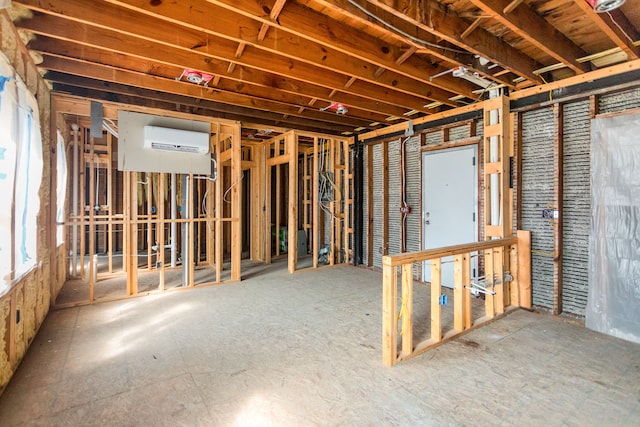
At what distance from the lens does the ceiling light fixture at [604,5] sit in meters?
1.90

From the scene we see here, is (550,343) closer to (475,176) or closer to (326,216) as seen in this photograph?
(475,176)

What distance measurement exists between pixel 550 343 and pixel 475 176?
2227mm

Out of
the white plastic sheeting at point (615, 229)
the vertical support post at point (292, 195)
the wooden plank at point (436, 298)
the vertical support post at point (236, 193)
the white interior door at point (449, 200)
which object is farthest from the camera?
the vertical support post at point (292, 195)

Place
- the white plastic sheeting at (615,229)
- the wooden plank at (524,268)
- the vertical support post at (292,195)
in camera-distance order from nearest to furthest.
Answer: the white plastic sheeting at (615,229) → the wooden plank at (524,268) → the vertical support post at (292,195)

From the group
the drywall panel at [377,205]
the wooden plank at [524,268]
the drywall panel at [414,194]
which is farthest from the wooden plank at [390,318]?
the drywall panel at [377,205]

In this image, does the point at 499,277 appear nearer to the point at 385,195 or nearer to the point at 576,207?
the point at 576,207

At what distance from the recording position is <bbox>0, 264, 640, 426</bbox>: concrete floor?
187 cm

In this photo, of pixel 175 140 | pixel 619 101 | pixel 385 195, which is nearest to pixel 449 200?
pixel 385 195

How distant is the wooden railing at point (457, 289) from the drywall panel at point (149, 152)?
3.27 metres

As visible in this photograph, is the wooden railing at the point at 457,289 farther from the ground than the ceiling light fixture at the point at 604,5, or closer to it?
closer to it

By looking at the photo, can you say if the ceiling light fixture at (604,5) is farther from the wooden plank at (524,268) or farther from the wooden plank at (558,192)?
the wooden plank at (524,268)

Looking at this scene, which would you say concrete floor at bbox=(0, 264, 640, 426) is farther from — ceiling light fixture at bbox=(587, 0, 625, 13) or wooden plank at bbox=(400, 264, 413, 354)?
ceiling light fixture at bbox=(587, 0, 625, 13)

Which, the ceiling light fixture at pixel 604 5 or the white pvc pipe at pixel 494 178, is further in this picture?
the white pvc pipe at pixel 494 178

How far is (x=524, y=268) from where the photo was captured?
11.8 feet
